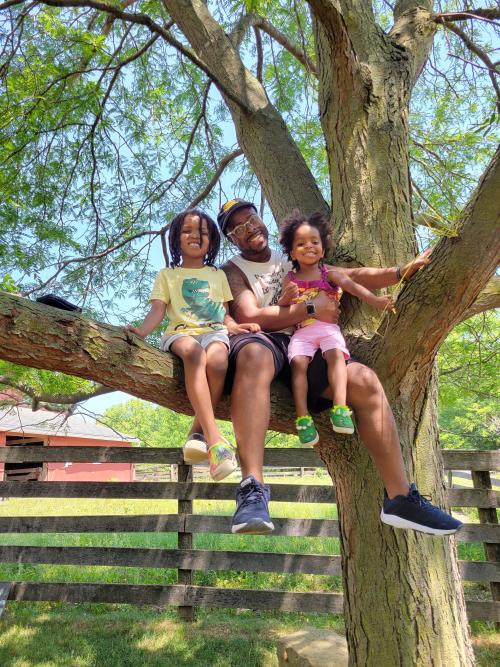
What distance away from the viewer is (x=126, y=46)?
19.2 ft

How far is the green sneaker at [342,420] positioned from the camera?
220 cm

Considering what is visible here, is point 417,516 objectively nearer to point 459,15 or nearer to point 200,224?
point 200,224

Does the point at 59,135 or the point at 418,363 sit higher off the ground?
the point at 59,135

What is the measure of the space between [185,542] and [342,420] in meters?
2.94

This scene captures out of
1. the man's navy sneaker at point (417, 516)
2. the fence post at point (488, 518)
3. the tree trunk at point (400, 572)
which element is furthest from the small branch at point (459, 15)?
Answer: the fence post at point (488, 518)

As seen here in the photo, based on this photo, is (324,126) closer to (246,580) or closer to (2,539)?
(246,580)

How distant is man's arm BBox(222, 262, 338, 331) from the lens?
2656 mm

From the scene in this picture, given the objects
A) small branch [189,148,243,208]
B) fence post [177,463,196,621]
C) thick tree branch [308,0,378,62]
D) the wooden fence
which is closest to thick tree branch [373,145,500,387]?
thick tree branch [308,0,378,62]

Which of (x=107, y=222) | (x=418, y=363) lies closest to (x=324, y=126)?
(x=418, y=363)

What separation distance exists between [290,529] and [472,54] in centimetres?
452

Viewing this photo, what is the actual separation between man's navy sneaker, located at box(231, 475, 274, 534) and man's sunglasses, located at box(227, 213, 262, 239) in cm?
150

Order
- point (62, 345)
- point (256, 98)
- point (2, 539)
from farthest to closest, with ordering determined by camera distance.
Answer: point (2, 539), point (256, 98), point (62, 345)

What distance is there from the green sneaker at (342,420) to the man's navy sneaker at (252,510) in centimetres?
40

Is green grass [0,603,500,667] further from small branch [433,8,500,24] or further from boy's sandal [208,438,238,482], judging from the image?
small branch [433,8,500,24]
